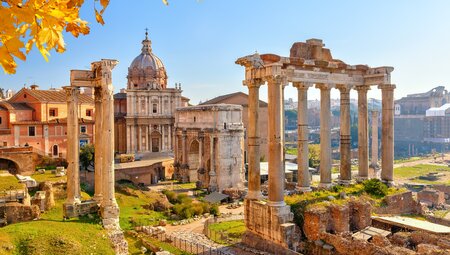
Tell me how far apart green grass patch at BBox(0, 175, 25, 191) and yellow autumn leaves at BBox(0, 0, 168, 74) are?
2172 centimetres

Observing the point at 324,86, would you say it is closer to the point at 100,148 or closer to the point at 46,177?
the point at 100,148

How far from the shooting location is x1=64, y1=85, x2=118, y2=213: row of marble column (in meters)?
18.2

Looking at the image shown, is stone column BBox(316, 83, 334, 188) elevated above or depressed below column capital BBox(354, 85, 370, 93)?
below

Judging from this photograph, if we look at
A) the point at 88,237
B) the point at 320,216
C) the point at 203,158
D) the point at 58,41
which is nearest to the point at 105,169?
the point at 88,237

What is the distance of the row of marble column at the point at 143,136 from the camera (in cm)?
4912

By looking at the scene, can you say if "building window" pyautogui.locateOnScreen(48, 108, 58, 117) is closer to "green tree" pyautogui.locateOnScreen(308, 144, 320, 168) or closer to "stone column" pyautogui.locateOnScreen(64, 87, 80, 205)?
"stone column" pyautogui.locateOnScreen(64, 87, 80, 205)

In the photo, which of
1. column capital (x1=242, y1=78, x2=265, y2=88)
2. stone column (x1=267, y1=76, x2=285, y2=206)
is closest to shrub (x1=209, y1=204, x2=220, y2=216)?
stone column (x1=267, y1=76, x2=285, y2=206)

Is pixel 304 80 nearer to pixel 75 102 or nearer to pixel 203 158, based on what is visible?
pixel 75 102

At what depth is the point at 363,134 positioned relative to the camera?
2253 cm

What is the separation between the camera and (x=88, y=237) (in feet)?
52.5

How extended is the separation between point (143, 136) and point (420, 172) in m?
48.7

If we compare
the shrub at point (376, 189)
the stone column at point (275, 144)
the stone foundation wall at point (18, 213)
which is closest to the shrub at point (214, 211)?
the shrub at point (376, 189)

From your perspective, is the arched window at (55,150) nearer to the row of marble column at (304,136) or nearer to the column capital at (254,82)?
the row of marble column at (304,136)

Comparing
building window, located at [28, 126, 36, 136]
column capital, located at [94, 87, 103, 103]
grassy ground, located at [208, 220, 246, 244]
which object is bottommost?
grassy ground, located at [208, 220, 246, 244]
